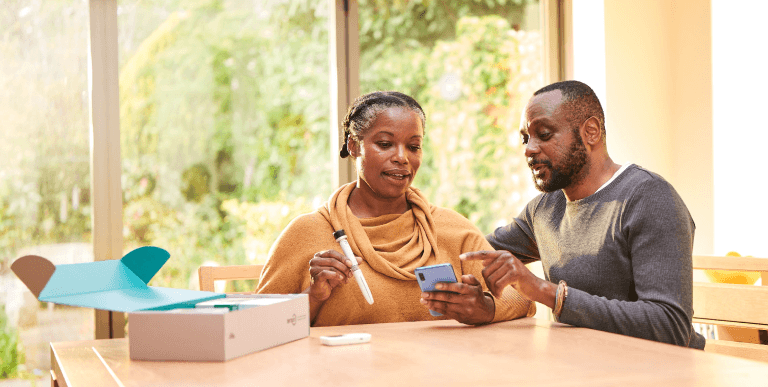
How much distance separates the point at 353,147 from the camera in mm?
1952

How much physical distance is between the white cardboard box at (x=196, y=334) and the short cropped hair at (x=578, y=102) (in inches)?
39.1

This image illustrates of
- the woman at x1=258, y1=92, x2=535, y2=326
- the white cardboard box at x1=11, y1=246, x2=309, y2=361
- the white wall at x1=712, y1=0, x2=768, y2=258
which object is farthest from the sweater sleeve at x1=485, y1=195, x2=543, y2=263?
the white wall at x1=712, y1=0, x2=768, y2=258

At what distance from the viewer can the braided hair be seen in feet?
6.18

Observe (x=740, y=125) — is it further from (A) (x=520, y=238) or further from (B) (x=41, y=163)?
(B) (x=41, y=163)

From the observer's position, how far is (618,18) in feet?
11.1

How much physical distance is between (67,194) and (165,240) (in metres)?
0.44

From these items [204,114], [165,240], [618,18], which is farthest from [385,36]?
[165,240]

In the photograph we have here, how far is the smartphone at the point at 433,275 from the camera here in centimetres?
147

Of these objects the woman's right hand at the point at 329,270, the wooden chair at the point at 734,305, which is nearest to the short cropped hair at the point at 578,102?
the wooden chair at the point at 734,305

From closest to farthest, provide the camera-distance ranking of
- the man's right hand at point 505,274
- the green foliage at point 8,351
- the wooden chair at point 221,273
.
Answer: the man's right hand at point 505,274 → the wooden chair at point 221,273 → the green foliage at point 8,351

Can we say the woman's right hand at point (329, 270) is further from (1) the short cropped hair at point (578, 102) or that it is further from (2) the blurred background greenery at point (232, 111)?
(2) the blurred background greenery at point (232, 111)

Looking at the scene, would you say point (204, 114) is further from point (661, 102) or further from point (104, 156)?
point (661, 102)

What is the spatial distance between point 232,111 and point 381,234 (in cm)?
149

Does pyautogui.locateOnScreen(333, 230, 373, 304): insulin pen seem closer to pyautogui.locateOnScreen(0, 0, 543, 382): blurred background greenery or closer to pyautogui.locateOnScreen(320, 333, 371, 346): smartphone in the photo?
pyautogui.locateOnScreen(320, 333, 371, 346): smartphone
